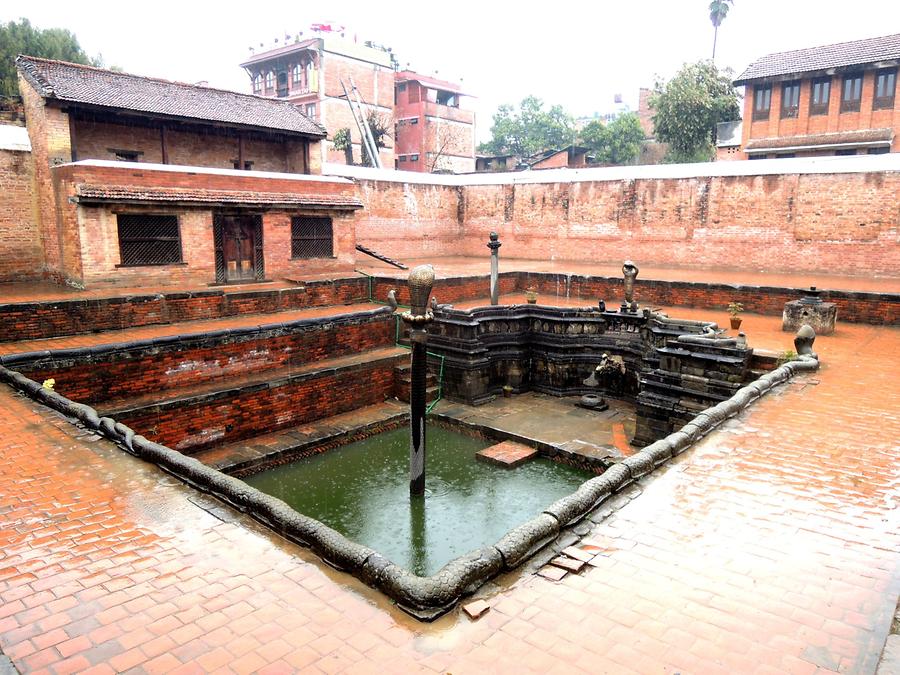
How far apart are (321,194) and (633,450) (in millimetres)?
10407

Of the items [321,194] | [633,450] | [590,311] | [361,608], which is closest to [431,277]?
[361,608]

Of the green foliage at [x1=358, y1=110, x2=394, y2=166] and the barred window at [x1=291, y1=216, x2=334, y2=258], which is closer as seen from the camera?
the barred window at [x1=291, y1=216, x2=334, y2=258]

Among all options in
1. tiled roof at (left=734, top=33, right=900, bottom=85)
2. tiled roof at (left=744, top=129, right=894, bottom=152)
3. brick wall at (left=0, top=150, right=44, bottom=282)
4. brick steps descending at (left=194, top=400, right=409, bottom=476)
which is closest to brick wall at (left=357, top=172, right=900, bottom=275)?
tiled roof at (left=744, top=129, right=894, bottom=152)

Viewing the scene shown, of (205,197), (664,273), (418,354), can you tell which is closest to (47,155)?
(205,197)

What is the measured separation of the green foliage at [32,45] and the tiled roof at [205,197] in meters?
11.4

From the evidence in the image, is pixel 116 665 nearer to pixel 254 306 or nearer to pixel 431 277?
pixel 431 277

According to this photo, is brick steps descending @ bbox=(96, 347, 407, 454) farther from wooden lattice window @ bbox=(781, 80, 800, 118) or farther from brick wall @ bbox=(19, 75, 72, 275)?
wooden lattice window @ bbox=(781, 80, 800, 118)

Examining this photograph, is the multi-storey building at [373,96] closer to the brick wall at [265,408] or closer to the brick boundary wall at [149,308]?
the brick boundary wall at [149,308]

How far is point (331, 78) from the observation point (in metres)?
30.2

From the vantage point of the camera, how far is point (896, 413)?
6465 mm

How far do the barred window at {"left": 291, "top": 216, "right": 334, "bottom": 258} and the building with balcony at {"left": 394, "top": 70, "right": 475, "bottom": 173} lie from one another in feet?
58.9

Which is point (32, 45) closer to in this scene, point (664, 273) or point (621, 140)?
point (664, 273)

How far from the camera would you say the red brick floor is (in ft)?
9.48

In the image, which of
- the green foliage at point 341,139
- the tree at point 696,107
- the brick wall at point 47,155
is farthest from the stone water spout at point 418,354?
the green foliage at point 341,139
